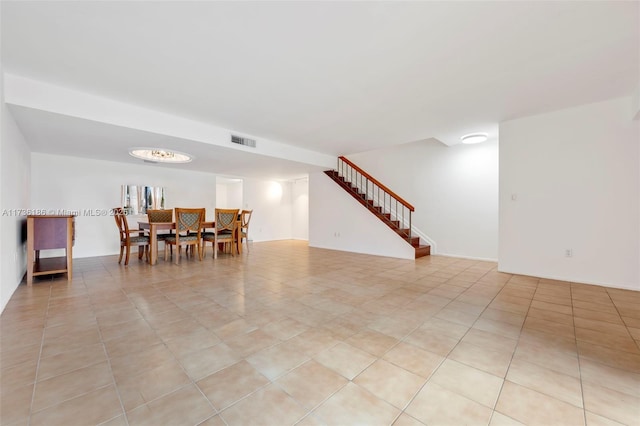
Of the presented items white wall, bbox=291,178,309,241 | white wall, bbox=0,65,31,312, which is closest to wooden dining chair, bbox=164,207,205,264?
white wall, bbox=0,65,31,312

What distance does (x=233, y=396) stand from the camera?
1.31 meters

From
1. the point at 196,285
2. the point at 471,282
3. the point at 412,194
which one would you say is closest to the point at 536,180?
the point at 471,282

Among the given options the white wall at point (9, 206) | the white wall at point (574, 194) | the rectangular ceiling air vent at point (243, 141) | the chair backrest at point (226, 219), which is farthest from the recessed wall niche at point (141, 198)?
the white wall at point (574, 194)

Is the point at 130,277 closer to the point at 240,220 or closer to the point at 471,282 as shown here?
the point at 240,220

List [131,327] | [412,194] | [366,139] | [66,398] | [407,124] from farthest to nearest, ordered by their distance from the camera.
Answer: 1. [412,194]
2. [366,139]
3. [407,124]
4. [131,327]
5. [66,398]

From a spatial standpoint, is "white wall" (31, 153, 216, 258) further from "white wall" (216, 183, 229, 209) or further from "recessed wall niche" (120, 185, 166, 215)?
"white wall" (216, 183, 229, 209)

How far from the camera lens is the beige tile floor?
1219mm

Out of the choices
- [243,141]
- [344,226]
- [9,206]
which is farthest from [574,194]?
[9,206]

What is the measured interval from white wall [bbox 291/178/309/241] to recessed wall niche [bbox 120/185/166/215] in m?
4.50

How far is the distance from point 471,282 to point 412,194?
10.3ft

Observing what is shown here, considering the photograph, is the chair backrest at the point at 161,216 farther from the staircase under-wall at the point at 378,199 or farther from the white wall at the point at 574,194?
the white wall at the point at 574,194

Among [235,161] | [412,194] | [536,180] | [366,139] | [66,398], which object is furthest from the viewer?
[412,194]

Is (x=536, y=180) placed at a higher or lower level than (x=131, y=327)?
higher

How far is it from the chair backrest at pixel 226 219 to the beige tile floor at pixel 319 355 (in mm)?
2263
